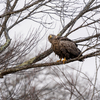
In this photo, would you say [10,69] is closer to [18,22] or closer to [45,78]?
[18,22]

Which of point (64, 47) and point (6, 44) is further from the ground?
point (6, 44)

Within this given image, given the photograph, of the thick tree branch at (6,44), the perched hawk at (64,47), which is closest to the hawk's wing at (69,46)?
the perched hawk at (64,47)

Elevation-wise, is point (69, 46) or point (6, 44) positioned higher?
point (6, 44)

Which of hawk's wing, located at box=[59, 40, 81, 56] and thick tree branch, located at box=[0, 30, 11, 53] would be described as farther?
hawk's wing, located at box=[59, 40, 81, 56]

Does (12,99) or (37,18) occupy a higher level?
(37,18)

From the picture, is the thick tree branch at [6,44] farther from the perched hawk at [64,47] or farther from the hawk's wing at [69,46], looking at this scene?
the hawk's wing at [69,46]

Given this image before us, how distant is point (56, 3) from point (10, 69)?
2.74m

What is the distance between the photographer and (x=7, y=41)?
5.97m

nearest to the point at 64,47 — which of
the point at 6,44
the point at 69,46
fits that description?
the point at 69,46

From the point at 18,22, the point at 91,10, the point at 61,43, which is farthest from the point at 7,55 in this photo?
the point at 91,10

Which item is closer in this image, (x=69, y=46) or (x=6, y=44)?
(x=6, y=44)

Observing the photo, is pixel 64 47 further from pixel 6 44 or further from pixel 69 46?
pixel 6 44

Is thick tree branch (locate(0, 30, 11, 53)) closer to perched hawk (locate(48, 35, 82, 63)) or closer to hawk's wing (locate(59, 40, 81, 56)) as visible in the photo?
perched hawk (locate(48, 35, 82, 63))

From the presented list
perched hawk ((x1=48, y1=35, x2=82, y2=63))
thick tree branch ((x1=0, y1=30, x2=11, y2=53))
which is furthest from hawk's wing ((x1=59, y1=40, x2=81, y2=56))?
thick tree branch ((x1=0, y1=30, x2=11, y2=53))
